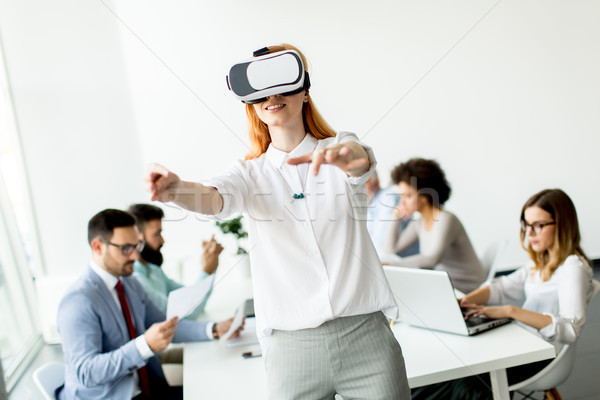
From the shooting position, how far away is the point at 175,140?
15.8 feet

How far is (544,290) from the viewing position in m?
2.16

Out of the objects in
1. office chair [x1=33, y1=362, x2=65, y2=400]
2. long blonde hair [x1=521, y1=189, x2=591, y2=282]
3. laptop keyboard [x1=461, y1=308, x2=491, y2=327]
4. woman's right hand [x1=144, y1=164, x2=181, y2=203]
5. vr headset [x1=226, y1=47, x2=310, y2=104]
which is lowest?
office chair [x1=33, y1=362, x2=65, y2=400]

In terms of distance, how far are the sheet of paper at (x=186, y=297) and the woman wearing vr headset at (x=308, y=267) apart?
2.37 feet

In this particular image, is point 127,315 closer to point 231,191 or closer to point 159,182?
point 231,191

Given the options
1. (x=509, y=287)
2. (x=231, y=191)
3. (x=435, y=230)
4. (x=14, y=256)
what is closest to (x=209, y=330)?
(x=231, y=191)

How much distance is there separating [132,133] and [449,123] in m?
2.77

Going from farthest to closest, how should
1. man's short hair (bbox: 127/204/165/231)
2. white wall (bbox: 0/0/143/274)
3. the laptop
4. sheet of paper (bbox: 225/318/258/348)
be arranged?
white wall (bbox: 0/0/143/274) < man's short hair (bbox: 127/204/165/231) < sheet of paper (bbox: 225/318/258/348) < the laptop

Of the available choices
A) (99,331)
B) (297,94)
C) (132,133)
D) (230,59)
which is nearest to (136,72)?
(132,133)

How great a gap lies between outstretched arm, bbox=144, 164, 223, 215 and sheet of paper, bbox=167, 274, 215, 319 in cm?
82

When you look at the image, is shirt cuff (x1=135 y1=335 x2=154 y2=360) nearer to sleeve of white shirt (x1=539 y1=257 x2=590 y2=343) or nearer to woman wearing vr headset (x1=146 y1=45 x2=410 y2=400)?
woman wearing vr headset (x1=146 y1=45 x2=410 y2=400)

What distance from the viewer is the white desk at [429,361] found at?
160 centimetres

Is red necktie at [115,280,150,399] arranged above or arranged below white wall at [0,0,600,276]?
below

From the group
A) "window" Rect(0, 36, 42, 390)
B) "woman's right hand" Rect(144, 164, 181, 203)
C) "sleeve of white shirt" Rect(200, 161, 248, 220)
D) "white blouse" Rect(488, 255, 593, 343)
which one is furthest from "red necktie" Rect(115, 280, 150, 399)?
"window" Rect(0, 36, 42, 390)

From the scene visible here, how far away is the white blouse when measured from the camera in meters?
1.92
